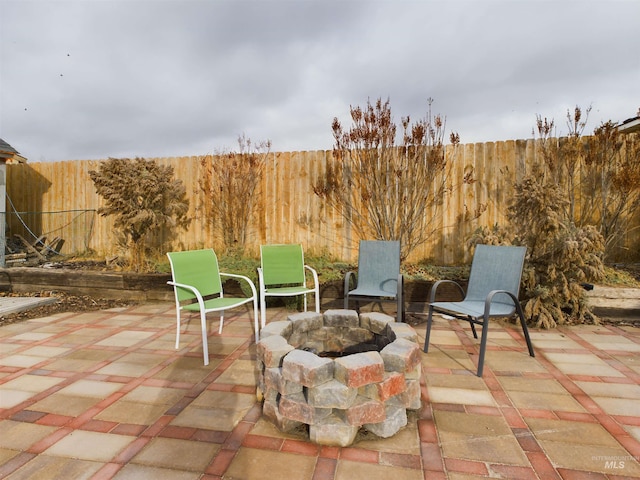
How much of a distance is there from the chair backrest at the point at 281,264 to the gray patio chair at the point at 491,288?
63.7 inches

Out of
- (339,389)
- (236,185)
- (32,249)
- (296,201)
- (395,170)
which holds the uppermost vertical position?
(395,170)

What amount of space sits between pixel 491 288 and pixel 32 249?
8543mm

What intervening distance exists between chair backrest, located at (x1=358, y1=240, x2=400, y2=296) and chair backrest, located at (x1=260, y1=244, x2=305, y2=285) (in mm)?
741

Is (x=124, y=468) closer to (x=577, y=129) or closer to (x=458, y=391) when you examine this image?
(x=458, y=391)

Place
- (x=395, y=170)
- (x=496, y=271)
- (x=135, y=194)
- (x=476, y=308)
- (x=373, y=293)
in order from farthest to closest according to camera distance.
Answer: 1. (x=135, y=194)
2. (x=395, y=170)
3. (x=373, y=293)
4. (x=496, y=271)
5. (x=476, y=308)

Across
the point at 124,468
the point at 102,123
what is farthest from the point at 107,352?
the point at 102,123

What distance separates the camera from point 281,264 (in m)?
4.24

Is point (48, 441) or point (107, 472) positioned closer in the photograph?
point (107, 472)

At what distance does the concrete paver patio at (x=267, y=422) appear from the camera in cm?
170

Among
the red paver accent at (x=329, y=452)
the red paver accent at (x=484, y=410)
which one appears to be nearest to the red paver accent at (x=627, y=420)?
the red paver accent at (x=484, y=410)

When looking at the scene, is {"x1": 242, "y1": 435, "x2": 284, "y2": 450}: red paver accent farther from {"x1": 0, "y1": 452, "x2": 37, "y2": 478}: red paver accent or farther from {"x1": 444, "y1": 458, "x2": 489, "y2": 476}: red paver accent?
{"x1": 0, "y1": 452, "x2": 37, "y2": 478}: red paver accent

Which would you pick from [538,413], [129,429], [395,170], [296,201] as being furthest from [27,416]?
[395,170]

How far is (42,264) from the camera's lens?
6.77m

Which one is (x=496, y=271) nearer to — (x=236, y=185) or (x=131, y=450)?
(x=131, y=450)
